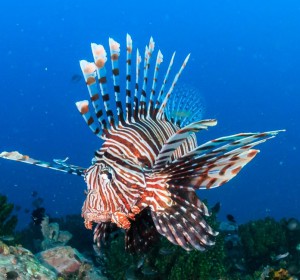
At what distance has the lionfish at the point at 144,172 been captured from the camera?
2.99 meters

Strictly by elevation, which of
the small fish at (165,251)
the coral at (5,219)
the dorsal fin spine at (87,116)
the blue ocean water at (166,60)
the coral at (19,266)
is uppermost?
the blue ocean water at (166,60)

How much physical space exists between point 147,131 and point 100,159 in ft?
1.79

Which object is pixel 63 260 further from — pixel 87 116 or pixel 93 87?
pixel 93 87

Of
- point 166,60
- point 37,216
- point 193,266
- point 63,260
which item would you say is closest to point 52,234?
point 37,216

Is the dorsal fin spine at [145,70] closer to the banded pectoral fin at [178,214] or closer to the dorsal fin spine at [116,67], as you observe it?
the dorsal fin spine at [116,67]

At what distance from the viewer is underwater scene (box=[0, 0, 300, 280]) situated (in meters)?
3.18

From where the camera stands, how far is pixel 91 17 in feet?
385

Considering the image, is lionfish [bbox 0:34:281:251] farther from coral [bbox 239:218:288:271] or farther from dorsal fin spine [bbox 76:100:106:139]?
coral [bbox 239:218:288:271]

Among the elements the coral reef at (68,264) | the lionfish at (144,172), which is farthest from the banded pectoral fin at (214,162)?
the coral reef at (68,264)

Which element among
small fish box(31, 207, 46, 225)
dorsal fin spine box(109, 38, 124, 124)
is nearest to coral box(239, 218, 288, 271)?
small fish box(31, 207, 46, 225)

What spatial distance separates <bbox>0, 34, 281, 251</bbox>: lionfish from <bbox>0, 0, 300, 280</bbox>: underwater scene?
0.01m

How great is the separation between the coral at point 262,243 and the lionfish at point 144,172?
4.36 meters

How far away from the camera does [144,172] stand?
10.7 feet

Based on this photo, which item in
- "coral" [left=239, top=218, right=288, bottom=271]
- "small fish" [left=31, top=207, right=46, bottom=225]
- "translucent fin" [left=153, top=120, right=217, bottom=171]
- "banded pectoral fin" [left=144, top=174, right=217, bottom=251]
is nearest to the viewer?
"translucent fin" [left=153, top=120, right=217, bottom=171]
